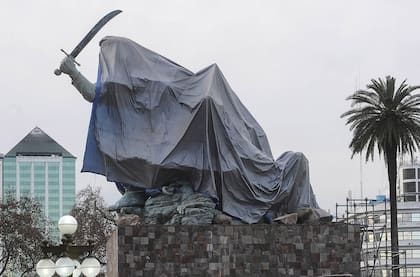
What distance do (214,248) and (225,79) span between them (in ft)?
19.1

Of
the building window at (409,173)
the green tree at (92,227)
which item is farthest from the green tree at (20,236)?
the building window at (409,173)

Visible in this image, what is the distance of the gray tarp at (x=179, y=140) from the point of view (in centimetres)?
3195

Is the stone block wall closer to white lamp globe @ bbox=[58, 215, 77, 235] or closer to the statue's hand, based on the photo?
the statue's hand

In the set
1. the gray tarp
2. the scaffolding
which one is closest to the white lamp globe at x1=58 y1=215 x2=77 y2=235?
the gray tarp

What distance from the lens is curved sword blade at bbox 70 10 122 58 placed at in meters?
31.9

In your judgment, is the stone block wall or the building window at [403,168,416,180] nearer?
the stone block wall

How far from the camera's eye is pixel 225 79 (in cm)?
3419

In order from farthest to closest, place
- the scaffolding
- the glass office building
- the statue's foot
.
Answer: the glass office building, the scaffolding, the statue's foot

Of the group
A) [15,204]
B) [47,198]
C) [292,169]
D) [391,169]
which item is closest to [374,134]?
[391,169]

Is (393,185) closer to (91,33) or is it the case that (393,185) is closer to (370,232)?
(370,232)

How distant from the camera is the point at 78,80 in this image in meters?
31.8

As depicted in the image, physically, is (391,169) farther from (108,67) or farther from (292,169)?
(108,67)

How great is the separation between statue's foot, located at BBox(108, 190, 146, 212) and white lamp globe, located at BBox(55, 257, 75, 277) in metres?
11.6

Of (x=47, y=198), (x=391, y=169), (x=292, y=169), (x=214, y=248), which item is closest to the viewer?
(x=214, y=248)
